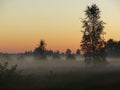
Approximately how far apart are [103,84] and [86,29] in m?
33.6

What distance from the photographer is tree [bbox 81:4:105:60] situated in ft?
192

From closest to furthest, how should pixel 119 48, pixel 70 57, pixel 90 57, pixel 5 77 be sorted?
pixel 5 77, pixel 90 57, pixel 70 57, pixel 119 48

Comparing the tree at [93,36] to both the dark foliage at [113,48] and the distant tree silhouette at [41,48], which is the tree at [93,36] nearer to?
the distant tree silhouette at [41,48]

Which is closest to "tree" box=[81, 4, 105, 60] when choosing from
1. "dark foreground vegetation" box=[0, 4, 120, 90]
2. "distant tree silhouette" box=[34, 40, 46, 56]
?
"dark foreground vegetation" box=[0, 4, 120, 90]

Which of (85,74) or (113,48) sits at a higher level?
(113,48)

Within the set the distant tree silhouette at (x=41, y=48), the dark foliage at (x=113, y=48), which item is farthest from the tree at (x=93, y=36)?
the dark foliage at (x=113, y=48)

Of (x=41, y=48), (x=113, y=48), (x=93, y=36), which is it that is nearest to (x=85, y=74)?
(x=93, y=36)

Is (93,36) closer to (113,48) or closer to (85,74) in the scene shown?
(85,74)

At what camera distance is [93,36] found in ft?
195

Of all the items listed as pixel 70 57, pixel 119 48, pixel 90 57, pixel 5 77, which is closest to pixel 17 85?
pixel 5 77

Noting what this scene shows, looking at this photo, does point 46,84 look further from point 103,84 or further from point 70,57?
point 70,57

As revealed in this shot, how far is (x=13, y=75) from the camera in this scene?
91.9 feet

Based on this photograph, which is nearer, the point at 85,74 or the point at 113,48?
the point at 85,74

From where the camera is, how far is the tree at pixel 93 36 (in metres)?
58.6
